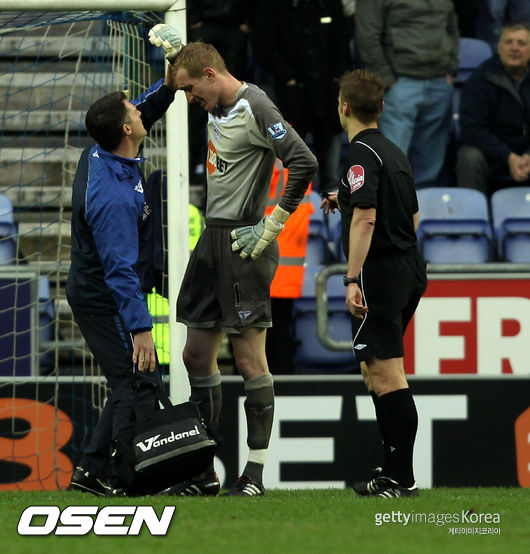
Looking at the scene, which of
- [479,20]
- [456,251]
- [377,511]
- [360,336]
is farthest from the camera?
[479,20]

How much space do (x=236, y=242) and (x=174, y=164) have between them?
0.85 metres

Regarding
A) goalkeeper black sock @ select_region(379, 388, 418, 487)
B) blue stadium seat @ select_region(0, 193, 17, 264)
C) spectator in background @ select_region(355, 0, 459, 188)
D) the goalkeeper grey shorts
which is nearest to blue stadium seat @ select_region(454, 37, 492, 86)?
spectator in background @ select_region(355, 0, 459, 188)

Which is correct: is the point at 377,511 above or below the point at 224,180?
below

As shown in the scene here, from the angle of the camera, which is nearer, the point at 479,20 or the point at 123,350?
the point at 123,350

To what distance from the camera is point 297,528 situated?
4.10 metres

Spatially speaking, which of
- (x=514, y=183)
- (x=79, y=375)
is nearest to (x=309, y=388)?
(x=79, y=375)

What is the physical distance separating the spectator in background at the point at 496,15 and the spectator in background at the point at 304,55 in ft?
5.96

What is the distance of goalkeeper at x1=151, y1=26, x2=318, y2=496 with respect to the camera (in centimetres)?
498

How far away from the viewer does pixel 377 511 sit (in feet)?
Result: 14.6

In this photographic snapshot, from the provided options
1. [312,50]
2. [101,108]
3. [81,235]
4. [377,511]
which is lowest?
[377,511]

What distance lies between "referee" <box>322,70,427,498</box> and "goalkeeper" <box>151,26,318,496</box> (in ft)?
0.84

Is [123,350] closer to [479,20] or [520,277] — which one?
[520,277]

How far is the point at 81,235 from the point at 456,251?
3587 mm

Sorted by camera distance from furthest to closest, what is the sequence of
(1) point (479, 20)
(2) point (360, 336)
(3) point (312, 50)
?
(1) point (479, 20)
(3) point (312, 50)
(2) point (360, 336)
